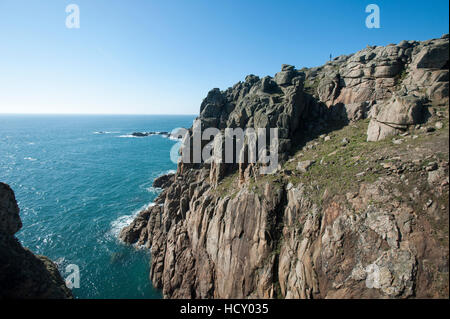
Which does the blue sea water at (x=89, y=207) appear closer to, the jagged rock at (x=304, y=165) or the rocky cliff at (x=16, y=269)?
the rocky cliff at (x=16, y=269)

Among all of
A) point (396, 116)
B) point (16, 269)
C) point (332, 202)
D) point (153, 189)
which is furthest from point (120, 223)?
point (396, 116)

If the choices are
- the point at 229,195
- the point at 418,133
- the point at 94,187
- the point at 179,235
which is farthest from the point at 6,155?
the point at 418,133

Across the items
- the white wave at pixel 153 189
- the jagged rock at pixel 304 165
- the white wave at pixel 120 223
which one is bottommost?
the white wave at pixel 120 223

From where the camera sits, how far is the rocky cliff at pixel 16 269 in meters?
14.7

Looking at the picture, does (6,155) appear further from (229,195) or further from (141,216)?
(229,195)

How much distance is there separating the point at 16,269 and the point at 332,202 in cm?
2908

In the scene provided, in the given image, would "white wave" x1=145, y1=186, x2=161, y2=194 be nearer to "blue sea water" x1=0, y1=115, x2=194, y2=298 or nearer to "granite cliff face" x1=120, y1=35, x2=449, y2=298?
"blue sea water" x1=0, y1=115, x2=194, y2=298

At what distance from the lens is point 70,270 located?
34.4m

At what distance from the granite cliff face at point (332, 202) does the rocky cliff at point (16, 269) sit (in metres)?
17.4

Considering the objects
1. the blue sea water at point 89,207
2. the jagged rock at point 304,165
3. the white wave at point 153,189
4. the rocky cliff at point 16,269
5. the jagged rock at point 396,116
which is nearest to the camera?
the rocky cliff at point 16,269

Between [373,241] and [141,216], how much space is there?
43.3 m

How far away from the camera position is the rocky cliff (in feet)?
48.3

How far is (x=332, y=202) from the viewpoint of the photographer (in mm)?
20531

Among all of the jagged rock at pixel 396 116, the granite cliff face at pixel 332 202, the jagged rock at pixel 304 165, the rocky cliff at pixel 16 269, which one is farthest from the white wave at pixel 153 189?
the jagged rock at pixel 396 116
